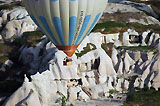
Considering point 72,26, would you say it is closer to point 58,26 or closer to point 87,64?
point 58,26

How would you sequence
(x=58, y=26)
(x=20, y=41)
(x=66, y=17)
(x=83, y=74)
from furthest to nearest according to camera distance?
(x=20, y=41)
(x=83, y=74)
(x=58, y=26)
(x=66, y=17)

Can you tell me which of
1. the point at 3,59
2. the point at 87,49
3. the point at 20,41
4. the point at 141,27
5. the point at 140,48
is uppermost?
the point at 87,49

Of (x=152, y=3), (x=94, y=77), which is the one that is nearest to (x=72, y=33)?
(x=94, y=77)

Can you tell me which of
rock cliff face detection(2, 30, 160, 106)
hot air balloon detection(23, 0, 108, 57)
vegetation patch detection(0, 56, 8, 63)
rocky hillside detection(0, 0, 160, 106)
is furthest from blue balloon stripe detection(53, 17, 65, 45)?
vegetation patch detection(0, 56, 8, 63)

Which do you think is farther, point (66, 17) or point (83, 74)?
point (83, 74)

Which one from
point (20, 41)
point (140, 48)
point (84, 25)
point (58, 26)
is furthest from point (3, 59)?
point (84, 25)

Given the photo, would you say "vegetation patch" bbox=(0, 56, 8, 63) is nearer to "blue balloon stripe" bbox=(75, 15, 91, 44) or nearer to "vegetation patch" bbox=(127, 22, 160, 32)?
"vegetation patch" bbox=(127, 22, 160, 32)
